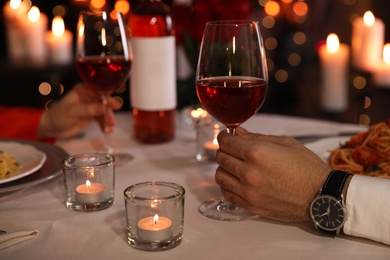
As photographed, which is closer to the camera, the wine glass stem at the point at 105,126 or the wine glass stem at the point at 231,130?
the wine glass stem at the point at 231,130

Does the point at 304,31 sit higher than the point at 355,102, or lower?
higher

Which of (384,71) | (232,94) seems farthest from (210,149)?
(384,71)

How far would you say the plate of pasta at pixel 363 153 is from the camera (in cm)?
113

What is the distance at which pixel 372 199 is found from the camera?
3.01ft

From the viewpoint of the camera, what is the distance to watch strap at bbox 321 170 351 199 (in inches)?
36.7

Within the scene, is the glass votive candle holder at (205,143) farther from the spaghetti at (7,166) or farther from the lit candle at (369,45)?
the lit candle at (369,45)

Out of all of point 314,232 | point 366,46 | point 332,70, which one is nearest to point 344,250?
point 314,232

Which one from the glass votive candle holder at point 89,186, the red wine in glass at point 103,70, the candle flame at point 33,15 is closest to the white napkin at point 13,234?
the glass votive candle holder at point 89,186

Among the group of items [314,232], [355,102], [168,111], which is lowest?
[355,102]

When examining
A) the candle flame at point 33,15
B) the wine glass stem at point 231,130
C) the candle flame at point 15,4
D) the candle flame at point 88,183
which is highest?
the candle flame at point 15,4

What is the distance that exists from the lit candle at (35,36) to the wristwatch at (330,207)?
295 cm

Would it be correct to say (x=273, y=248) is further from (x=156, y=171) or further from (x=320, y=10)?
(x=320, y=10)

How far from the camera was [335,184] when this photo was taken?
0.94 m

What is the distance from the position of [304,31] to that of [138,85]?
328cm
